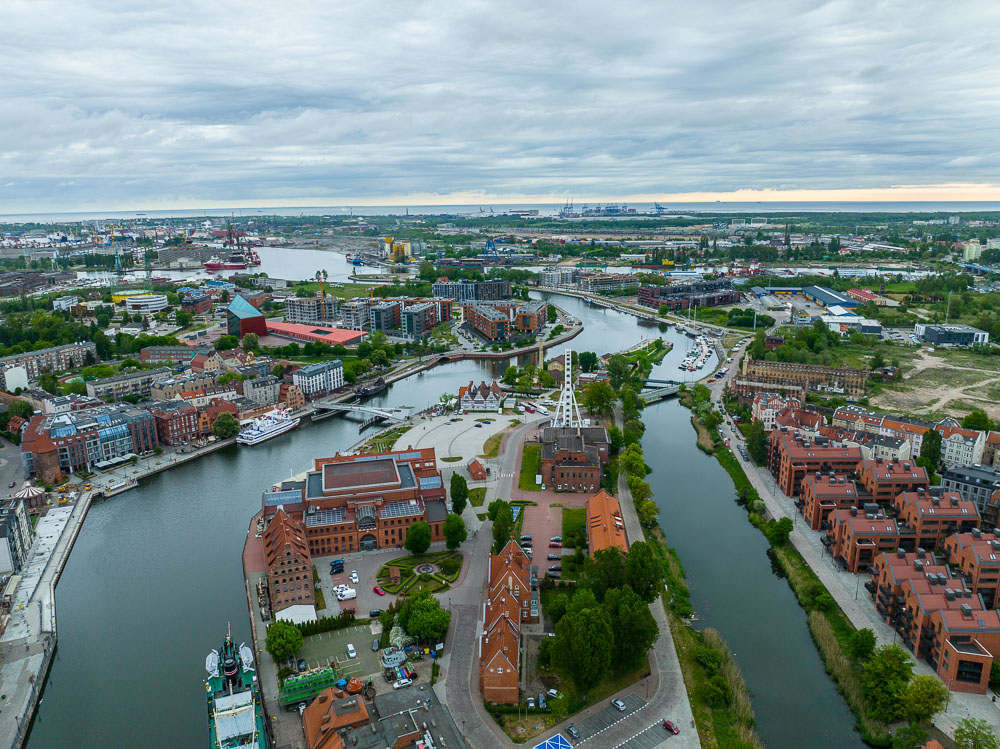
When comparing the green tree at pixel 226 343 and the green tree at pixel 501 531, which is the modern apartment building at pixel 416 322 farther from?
the green tree at pixel 501 531

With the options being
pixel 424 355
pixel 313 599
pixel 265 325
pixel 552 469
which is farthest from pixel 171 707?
pixel 265 325

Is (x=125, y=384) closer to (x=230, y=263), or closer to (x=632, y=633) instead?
(x=632, y=633)

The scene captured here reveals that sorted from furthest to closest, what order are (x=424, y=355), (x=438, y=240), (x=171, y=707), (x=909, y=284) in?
(x=438, y=240)
(x=909, y=284)
(x=424, y=355)
(x=171, y=707)

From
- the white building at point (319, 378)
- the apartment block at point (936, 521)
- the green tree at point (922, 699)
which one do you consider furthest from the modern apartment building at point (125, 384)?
the green tree at point (922, 699)

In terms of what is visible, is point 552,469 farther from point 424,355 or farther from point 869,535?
point 424,355

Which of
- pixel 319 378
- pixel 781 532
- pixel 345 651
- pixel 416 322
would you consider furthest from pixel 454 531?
pixel 416 322

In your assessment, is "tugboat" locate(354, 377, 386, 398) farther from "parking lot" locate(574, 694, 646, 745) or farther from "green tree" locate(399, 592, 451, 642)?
"parking lot" locate(574, 694, 646, 745)

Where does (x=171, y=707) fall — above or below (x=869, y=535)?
below
